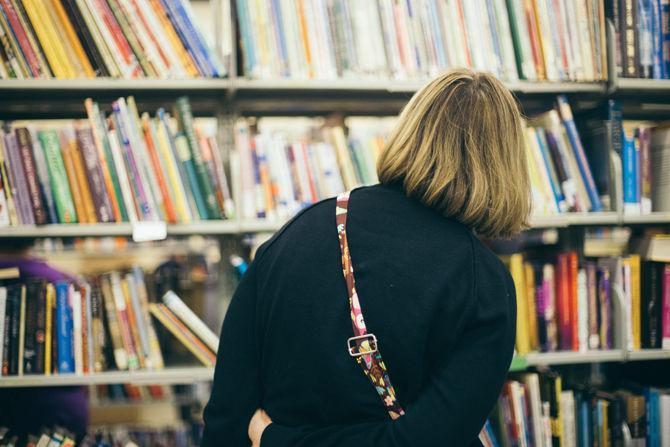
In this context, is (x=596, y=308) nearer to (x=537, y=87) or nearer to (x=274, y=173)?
(x=537, y=87)

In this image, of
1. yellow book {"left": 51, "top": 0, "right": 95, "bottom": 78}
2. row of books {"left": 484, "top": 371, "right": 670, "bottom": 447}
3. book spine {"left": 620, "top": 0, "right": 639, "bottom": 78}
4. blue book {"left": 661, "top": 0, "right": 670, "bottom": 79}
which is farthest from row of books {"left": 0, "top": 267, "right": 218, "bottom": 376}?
blue book {"left": 661, "top": 0, "right": 670, "bottom": 79}

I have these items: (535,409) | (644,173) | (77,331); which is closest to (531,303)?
(535,409)

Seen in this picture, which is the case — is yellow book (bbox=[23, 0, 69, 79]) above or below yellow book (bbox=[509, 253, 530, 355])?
above

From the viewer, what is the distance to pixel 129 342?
151cm

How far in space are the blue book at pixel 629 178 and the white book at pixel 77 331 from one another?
1706 mm

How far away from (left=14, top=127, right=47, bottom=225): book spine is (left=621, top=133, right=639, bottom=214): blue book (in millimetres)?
1772

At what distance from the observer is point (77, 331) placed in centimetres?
149

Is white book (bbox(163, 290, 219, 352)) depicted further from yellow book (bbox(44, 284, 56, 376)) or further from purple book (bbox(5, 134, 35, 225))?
purple book (bbox(5, 134, 35, 225))

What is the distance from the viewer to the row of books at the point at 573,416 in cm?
159

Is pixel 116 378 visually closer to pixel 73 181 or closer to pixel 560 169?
pixel 73 181

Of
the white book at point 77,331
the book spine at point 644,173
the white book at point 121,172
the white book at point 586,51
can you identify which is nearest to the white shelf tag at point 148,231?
the white book at point 121,172

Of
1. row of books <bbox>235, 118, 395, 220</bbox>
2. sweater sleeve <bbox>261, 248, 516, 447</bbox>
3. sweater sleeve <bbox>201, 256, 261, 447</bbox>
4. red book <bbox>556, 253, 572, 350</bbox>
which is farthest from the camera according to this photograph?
red book <bbox>556, 253, 572, 350</bbox>

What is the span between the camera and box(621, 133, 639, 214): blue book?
1.68 m

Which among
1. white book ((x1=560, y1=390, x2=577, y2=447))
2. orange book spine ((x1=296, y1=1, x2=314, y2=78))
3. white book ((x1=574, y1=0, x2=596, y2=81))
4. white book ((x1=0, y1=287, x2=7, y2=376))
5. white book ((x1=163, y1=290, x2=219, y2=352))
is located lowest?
white book ((x1=560, y1=390, x2=577, y2=447))
